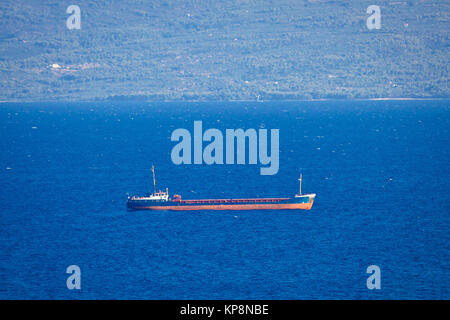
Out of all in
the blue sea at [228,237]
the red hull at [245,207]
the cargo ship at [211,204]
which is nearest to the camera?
the blue sea at [228,237]

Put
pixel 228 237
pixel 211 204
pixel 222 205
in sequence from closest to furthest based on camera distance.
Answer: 1. pixel 228 237
2. pixel 222 205
3. pixel 211 204

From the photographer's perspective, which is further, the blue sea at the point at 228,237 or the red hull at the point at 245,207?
the red hull at the point at 245,207

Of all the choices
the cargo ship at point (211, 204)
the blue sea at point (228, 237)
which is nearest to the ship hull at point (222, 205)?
the cargo ship at point (211, 204)

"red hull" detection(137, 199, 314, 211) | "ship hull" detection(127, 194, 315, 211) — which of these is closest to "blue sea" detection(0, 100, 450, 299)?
"red hull" detection(137, 199, 314, 211)

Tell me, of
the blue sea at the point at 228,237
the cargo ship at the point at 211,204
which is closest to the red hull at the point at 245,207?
the cargo ship at the point at 211,204

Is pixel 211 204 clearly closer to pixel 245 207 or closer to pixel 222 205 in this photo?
pixel 222 205

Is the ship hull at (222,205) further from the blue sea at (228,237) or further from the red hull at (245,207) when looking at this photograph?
the blue sea at (228,237)

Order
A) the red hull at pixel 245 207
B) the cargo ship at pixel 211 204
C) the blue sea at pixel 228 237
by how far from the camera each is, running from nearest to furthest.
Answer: the blue sea at pixel 228 237 < the cargo ship at pixel 211 204 < the red hull at pixel 245 207

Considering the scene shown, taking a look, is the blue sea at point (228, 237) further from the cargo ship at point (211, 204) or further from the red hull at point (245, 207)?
the cargo ship at point (211, 204)

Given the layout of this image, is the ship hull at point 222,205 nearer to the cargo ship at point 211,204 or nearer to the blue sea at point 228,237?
the cargo ship at point 211,204

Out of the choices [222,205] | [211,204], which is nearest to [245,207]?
[222,205]
